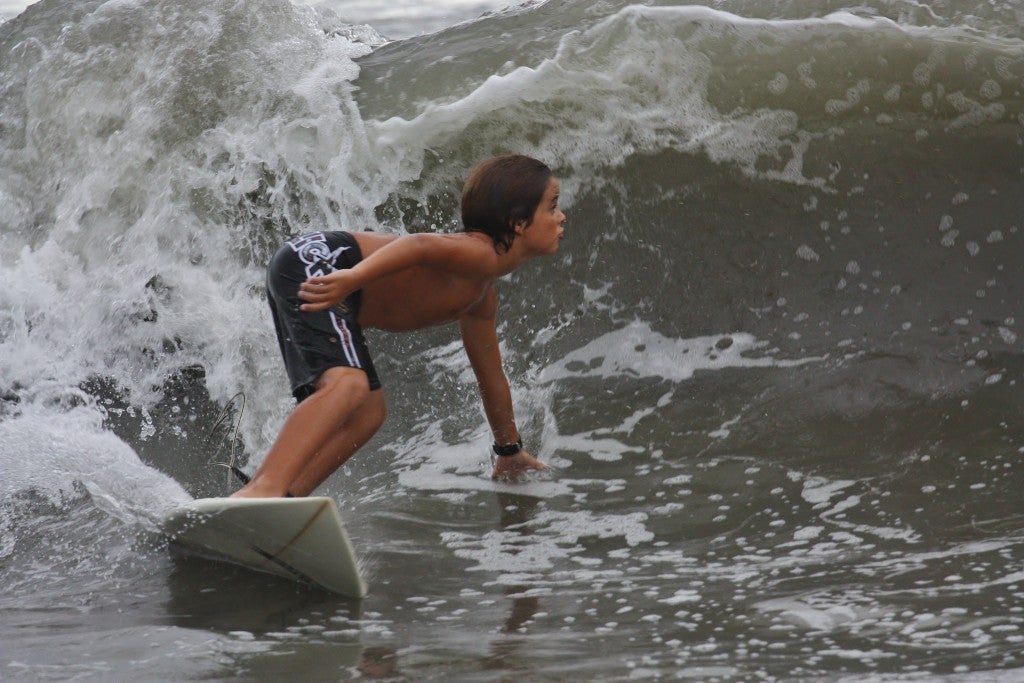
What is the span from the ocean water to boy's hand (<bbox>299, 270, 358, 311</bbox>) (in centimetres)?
64

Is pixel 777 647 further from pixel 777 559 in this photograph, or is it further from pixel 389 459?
pixel 389 459

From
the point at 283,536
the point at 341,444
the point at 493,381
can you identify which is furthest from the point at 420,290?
the point at 283,536

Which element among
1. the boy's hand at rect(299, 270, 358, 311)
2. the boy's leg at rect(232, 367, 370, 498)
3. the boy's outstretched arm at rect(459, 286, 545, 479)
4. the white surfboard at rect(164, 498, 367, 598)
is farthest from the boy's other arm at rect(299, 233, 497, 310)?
the white surfboard at rect(164, 498, 367, 598)

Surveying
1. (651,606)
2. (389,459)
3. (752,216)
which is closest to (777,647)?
(651,606)

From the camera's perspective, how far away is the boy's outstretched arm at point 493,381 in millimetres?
3537

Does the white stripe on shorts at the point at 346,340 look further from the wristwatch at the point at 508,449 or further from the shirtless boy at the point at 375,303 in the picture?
the wristwatch at the point at 508,449

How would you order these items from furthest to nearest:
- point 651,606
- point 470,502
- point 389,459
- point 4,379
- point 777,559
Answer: point 4,379 < point 389,459 < point 470,502 < point 777,559 < point 651,606

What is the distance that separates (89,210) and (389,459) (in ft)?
6.55

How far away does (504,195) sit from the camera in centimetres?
321

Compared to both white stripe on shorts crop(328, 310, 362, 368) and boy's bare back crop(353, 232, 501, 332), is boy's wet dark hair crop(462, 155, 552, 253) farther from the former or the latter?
white stripe on shorts crop(328, 310, 362, 368)

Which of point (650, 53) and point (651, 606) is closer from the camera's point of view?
point (651, 606)

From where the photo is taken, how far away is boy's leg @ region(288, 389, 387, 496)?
2.88 m

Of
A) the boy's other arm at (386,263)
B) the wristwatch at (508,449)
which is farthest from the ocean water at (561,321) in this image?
the boy's other arm at (386,263)

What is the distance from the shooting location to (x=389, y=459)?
393 centimetres
